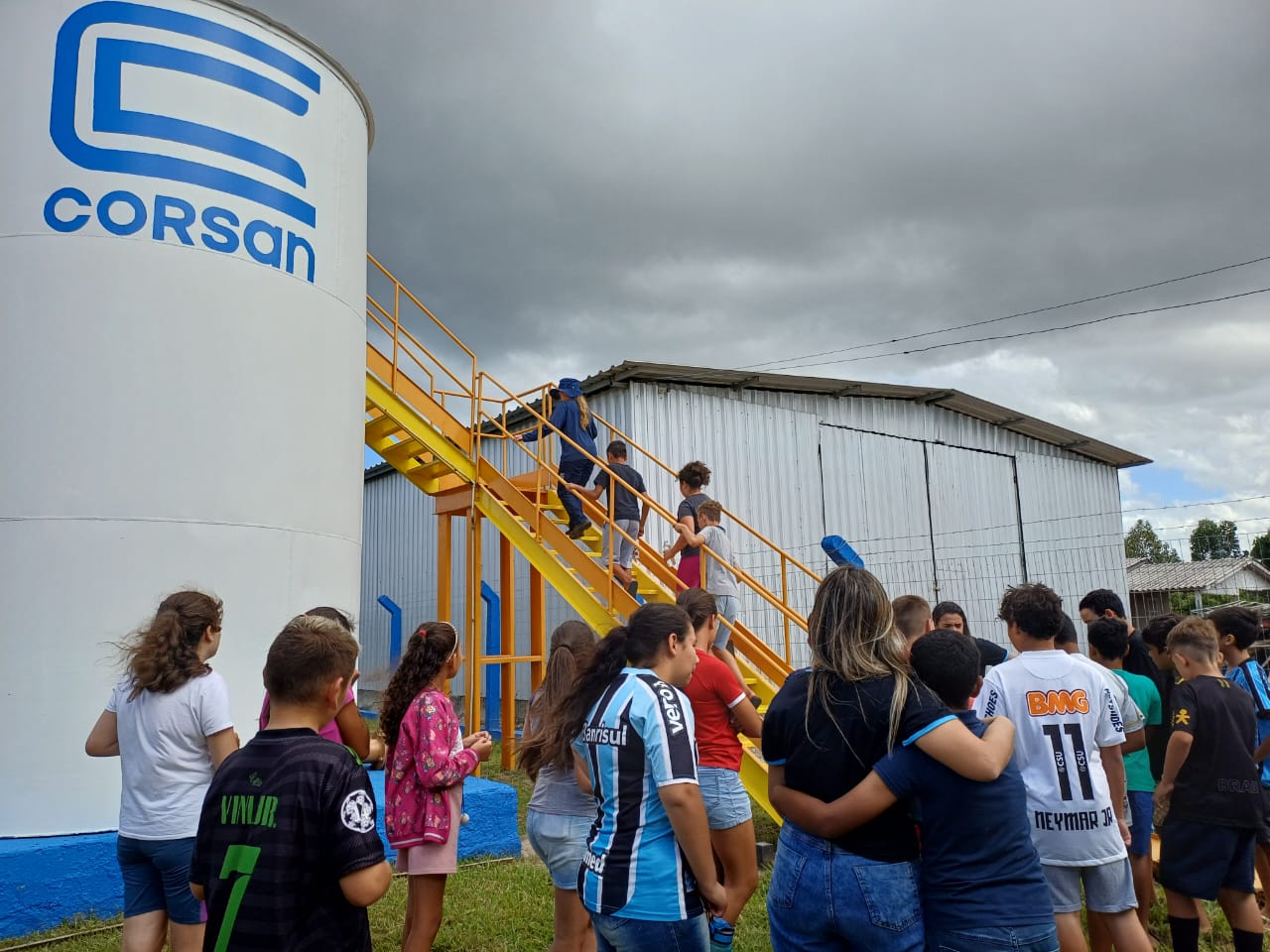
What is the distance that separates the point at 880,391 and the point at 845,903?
1480 cm

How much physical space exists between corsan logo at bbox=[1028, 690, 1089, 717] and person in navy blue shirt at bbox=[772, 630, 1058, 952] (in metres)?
1.26

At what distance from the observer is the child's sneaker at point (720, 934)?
395cm

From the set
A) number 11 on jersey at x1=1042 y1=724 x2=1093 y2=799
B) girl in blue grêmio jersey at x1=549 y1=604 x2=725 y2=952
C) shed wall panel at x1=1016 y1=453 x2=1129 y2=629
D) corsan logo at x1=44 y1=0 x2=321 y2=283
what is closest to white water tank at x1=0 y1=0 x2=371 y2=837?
corsan logo at x1=44 y1=0 x2=321 y2=283

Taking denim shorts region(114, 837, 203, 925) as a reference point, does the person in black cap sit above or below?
above

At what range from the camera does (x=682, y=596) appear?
4.86 m

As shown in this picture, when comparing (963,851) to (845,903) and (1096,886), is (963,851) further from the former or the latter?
(1096,886)

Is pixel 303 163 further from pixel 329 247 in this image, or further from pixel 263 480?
pixel 263 480

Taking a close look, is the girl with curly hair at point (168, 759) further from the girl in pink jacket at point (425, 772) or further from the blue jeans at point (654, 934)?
the blue jeans at point (654, 934)

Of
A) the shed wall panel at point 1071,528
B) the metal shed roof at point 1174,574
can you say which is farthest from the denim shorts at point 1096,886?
the metal shed roof at point 1174,574

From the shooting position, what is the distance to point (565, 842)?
404 cm

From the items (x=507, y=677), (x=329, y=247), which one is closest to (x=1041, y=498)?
(x=507, y=677)

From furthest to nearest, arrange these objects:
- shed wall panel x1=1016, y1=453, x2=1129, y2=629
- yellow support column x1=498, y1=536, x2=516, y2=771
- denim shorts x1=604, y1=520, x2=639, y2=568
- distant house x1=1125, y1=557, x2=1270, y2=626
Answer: distant house x1=1125, y1=557, x2=1270, y2=626
shed wall panel x1=1016, y1=453, x2=1129, y2=629
yellow support column x1=498, y1=536, x2=516, y2=771
denim shorts x1=604, y1=520, x2=639, y2=568

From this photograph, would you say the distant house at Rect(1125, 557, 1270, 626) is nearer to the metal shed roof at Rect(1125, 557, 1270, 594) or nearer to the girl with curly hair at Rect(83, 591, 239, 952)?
the metal shed roof at Rect(1125, 557, 1270, 594)

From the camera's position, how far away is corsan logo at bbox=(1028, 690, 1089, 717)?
3902 millimetres
